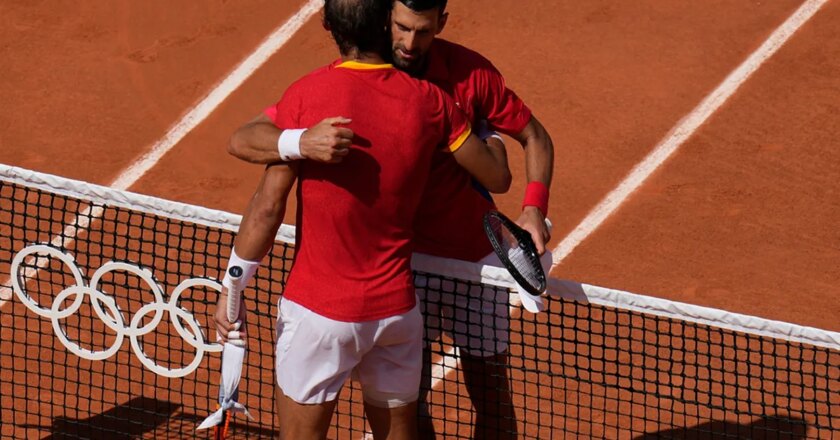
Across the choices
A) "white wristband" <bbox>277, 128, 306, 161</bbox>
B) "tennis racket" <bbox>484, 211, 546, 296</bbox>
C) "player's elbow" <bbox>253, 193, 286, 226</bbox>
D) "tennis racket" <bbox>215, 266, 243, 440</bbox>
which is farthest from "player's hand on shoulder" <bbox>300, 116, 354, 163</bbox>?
"tennis racket" <bbox>484, 211, 546, 296</bbox>

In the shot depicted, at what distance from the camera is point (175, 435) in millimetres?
8453

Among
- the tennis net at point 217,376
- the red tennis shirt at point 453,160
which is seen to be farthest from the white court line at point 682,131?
the red tennis shirt at point 453,160

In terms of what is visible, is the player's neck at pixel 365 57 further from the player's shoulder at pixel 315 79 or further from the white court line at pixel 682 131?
the white court line at pixel 682 131

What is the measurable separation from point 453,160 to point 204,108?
5.84m

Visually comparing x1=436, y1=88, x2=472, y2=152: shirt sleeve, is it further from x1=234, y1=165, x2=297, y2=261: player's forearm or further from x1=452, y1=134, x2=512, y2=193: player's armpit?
x1=234, y1=165, x2=297, y2=261: player's forearm

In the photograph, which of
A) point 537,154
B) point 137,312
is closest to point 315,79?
point 537,154

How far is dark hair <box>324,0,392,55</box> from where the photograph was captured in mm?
5734

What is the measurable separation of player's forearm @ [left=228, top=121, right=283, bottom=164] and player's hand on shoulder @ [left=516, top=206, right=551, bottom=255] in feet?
3.98

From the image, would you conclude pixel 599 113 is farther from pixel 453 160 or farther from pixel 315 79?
pixel 315 79

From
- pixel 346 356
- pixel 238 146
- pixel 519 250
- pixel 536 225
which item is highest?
pixel 238 146

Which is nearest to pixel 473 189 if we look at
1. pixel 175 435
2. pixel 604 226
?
pixel 175 435

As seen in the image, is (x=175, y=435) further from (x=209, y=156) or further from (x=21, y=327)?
(x=209, y=156)

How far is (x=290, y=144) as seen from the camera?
225 inches

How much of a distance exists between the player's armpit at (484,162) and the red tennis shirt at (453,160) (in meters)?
0.30
